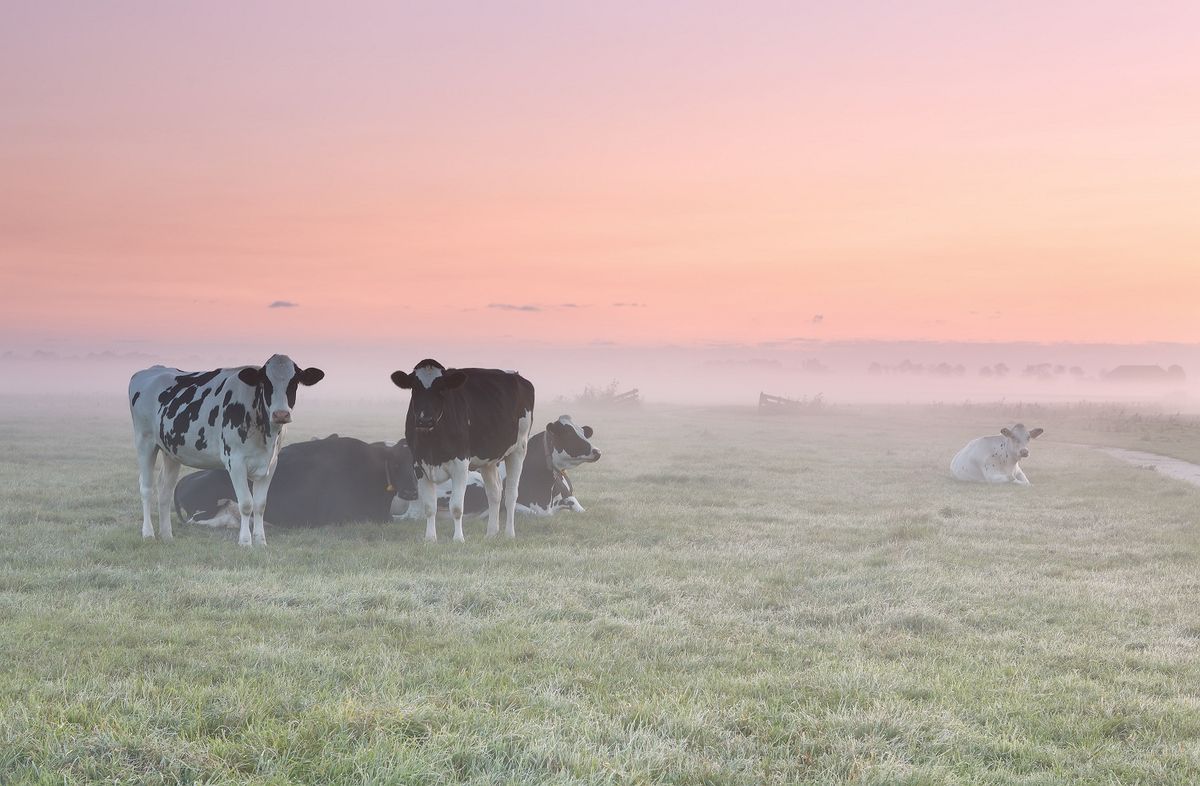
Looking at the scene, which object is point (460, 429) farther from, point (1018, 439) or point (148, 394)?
point (1018, 439)

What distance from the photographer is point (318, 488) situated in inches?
500

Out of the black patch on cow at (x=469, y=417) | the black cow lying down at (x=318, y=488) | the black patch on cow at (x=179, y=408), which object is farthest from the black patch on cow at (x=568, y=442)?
the black patch on cow at (x=179, y=408)

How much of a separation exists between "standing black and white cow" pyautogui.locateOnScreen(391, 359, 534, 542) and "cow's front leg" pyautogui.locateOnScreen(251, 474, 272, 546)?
1.80 meters

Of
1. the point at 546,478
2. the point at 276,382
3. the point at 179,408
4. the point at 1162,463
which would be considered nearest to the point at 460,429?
the point at 276,382

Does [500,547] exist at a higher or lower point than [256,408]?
lower

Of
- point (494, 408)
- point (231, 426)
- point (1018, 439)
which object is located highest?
point (494, 408)

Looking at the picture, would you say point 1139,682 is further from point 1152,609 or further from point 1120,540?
point 1120,540

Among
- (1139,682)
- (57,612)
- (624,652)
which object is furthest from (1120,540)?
(57,612)

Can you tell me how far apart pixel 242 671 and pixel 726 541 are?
706 centimetres

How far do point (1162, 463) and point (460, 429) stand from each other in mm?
22816

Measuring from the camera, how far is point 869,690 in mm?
5918

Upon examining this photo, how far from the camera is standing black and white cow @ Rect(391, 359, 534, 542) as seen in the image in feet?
37.5

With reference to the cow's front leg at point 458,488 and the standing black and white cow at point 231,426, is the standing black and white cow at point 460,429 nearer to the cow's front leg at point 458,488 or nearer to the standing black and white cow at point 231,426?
the cow's front leg at point 458,488

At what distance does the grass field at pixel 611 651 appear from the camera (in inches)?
186
